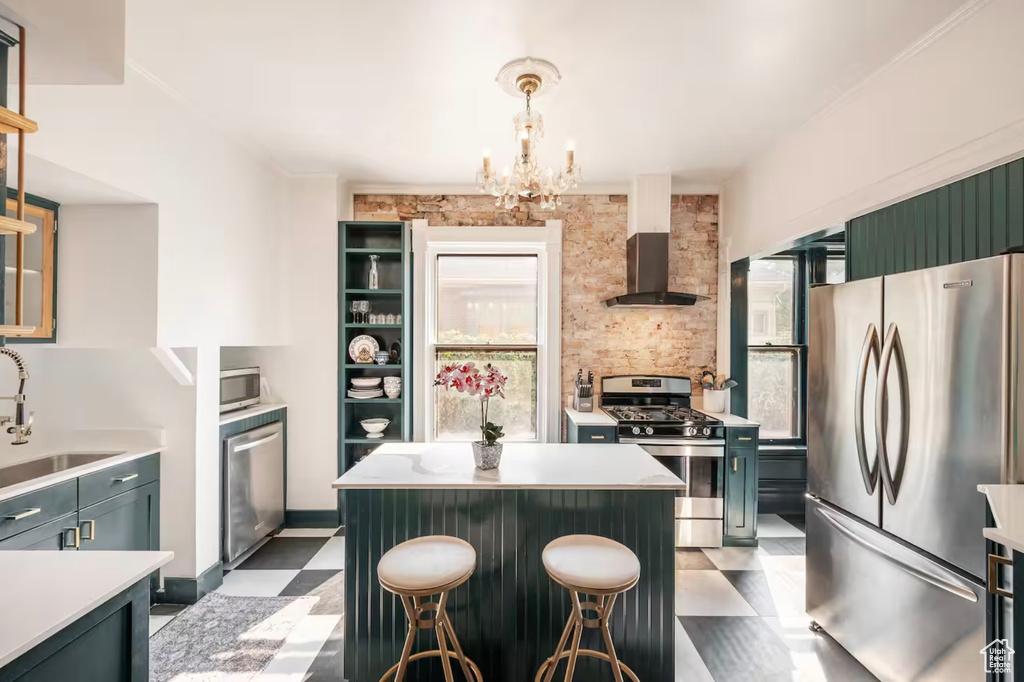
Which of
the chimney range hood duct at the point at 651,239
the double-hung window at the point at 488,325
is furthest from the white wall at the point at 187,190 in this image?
the chimney range hood duct at the point at 651,239

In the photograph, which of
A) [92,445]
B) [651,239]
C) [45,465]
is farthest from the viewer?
[651,239]

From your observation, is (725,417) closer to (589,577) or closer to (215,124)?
(589,577)

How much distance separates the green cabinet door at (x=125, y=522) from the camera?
7.49 ft

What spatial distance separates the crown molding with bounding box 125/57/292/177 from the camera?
2.33 m

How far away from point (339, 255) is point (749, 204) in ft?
10.7

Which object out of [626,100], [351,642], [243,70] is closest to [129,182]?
[243,70]

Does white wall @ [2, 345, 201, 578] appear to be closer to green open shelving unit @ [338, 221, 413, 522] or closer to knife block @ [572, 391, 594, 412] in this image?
green open shelving unit @ [338, 221, 413, 522]

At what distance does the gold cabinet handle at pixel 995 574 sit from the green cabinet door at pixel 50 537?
3.50m

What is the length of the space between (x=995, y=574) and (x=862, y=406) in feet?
2.42

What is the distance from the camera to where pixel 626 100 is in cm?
259

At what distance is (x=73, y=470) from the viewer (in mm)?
2213

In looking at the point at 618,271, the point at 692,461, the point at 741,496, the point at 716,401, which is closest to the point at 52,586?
the point at 692,461

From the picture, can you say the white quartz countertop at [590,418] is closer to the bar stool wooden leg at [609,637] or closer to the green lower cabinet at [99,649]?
the bar stool wooden leg at [609,637]

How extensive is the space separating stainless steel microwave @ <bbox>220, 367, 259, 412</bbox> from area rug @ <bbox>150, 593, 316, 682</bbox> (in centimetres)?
119
